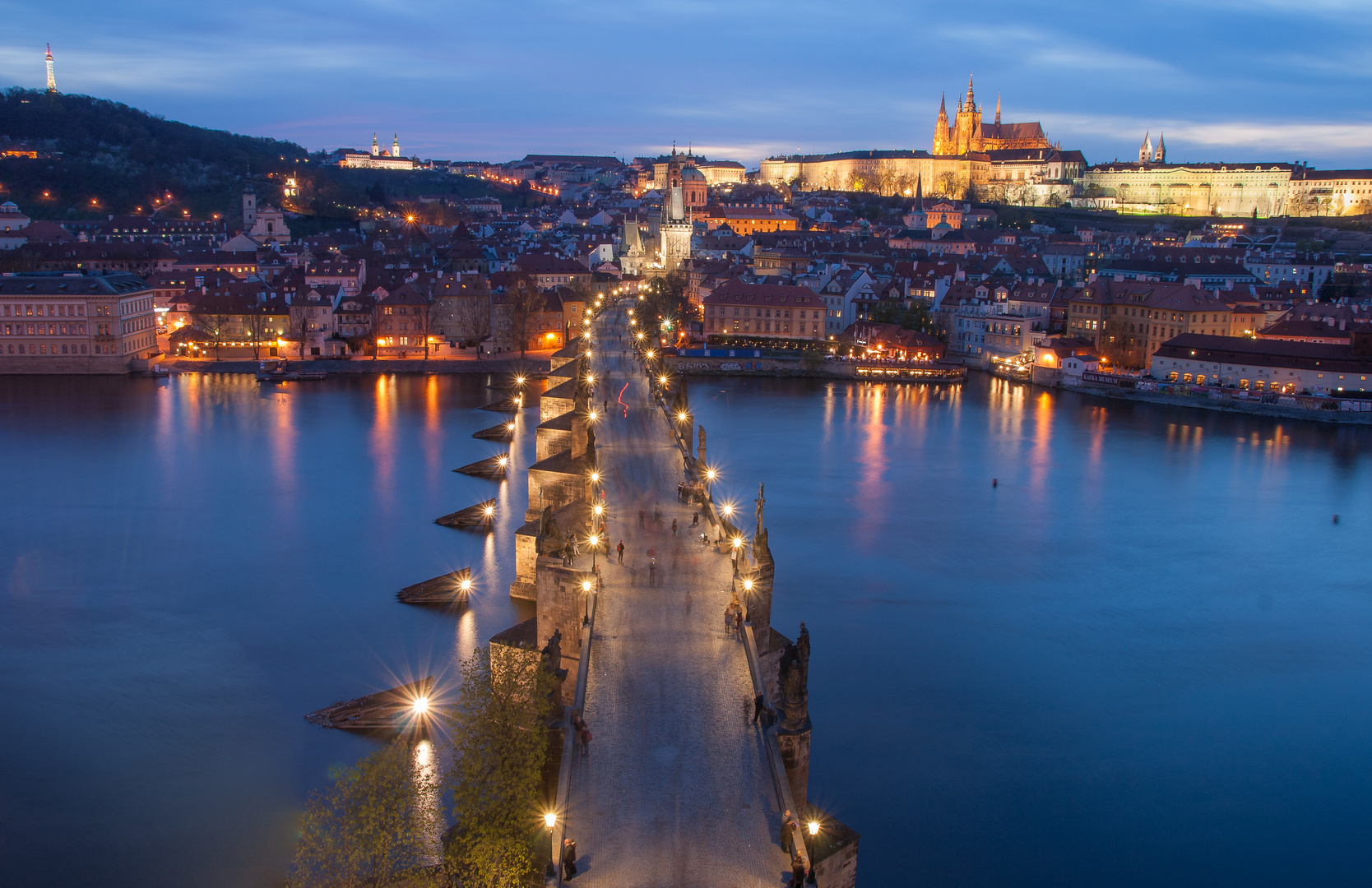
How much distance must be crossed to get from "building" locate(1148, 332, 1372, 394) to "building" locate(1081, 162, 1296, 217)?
38.8m

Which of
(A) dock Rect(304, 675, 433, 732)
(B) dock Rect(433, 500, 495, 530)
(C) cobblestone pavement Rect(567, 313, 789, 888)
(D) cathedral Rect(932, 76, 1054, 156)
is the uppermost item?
(D) cathedral Rect(932, 76, 1054, 156)

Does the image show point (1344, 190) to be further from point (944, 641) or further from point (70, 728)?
point (70, 728)

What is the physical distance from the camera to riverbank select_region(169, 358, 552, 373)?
82.9 feet

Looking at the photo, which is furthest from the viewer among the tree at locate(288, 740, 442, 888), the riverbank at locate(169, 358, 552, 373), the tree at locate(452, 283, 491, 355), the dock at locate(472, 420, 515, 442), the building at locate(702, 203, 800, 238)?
the building at locate(702, 203, 800, 238)

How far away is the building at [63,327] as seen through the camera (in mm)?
24234

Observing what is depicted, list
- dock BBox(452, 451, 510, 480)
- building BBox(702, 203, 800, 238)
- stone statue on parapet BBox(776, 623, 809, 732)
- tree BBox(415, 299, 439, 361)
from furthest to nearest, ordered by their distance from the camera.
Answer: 1. building BBox(702, 203, 800, 238)
2. tree BBox(415, 299, 439, 361)
3. dock BBox(452, 451, 510, 480)
4. stone statue on parapet BBox(776, 623, 809, 732)

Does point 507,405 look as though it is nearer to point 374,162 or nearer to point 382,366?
point 382,366

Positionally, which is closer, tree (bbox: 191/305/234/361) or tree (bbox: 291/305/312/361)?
tree (bbox: 191/305/234/361)

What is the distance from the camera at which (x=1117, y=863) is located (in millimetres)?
6719

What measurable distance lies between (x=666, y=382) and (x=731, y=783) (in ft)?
35.5

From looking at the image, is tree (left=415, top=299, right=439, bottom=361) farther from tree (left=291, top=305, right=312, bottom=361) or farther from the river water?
the river water

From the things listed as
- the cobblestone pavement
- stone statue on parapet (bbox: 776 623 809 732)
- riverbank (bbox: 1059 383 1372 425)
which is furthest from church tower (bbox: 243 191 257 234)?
stone statue on parapet (bbox: 776 623 809 732)

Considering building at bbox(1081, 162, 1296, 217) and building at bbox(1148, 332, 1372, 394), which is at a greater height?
building at bbox(1081, 162, 1296, 217)

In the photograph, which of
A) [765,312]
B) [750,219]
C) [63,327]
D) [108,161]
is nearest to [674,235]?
[750,219]
